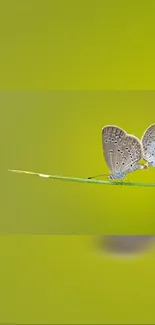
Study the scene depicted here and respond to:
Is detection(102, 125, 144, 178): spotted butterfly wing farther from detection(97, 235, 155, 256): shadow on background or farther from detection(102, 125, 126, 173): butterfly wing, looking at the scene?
detection(97, 235, 155, 256): shadow on background

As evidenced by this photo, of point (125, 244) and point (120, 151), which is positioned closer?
point (120, 151)

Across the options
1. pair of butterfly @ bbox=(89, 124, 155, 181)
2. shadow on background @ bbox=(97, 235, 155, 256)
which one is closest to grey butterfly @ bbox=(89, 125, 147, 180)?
pair of butterfly @ bbox=(89, 124, 155, 181)

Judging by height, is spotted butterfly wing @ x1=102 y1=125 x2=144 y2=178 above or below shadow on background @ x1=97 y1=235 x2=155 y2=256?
above

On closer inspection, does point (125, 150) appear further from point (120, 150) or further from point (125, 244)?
point (125, 244)

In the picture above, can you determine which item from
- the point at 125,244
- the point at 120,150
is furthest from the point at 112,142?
the point at 125,244

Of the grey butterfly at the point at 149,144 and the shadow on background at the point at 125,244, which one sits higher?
the grey butterfly at the point at 149,144

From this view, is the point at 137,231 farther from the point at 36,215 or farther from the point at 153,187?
the point at 36,215

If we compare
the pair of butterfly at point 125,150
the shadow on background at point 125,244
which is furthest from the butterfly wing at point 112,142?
the shadow on background at point 125,244

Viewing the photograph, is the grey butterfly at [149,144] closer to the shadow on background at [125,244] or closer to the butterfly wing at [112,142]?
the butterfly wing at [112,142]
